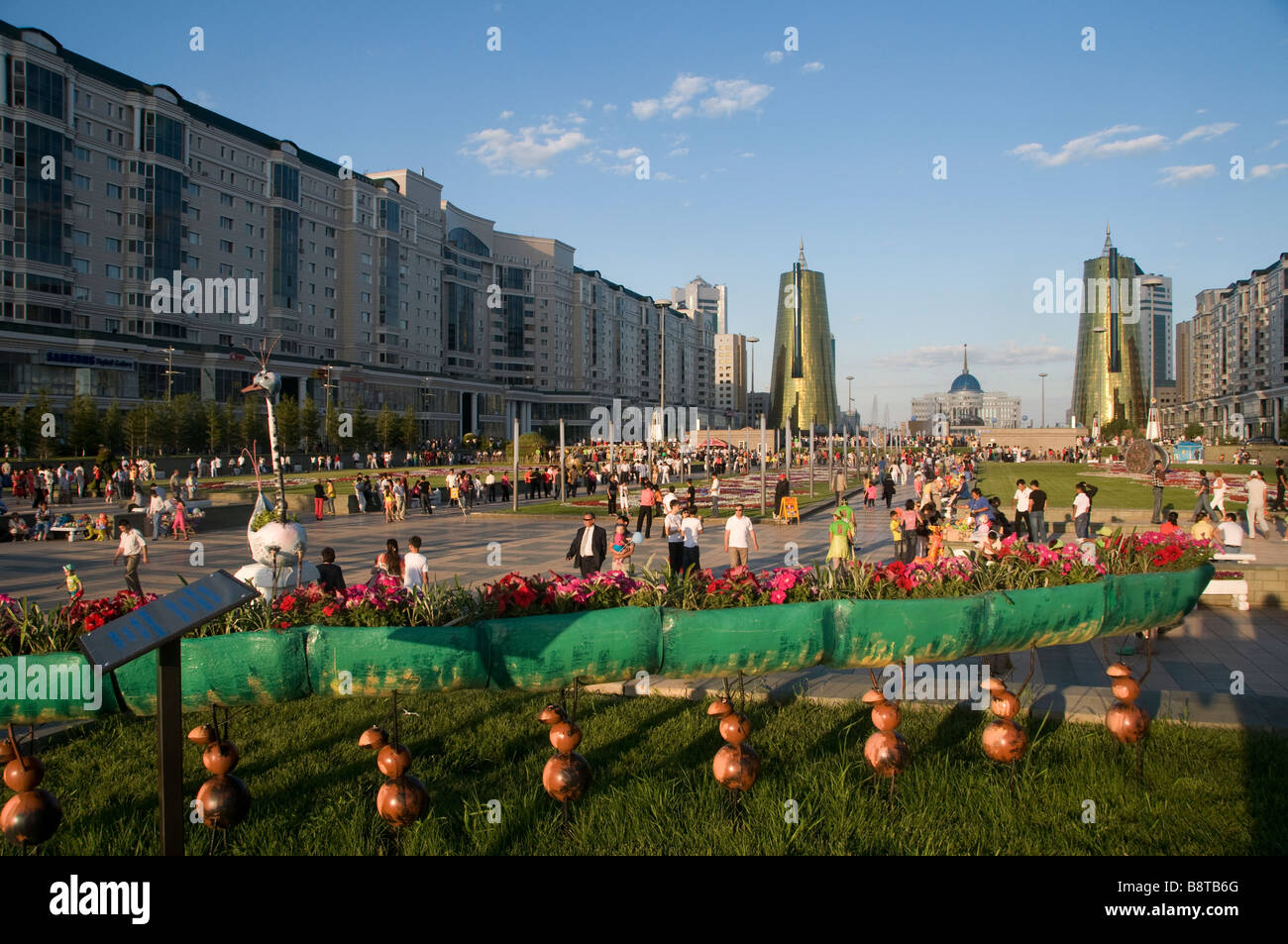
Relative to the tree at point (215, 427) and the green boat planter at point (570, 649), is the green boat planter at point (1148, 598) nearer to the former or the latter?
the green boat planter at point (570, 649)

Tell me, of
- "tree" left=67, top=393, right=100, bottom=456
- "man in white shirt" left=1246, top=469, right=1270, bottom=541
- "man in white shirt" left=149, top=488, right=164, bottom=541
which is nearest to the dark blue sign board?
"man in white shirt" left=149, top=488, right=164, bottom=541

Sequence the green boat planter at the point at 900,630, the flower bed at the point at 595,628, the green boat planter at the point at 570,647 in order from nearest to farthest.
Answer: the flower bed at the point at 595,628
the green boat planter at the point at 570,647
the green boat planter at the point at 900,630

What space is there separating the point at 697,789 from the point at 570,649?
1391mm

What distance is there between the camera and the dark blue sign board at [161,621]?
11.1 ft

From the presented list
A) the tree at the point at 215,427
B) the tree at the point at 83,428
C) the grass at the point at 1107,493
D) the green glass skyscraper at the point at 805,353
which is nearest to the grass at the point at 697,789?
the grass at the point at 1107,493

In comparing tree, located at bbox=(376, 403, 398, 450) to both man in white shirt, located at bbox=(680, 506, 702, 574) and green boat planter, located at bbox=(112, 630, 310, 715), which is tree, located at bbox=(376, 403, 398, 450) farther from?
green boat planter, located at bbox=(112, 630, 310, 715)

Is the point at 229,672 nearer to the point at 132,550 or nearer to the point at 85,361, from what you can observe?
the point at 132,550

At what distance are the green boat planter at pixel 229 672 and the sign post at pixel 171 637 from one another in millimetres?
1536

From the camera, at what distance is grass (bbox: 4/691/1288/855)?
17.1ft

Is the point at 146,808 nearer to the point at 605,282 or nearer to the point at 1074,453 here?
the point at 1074,453

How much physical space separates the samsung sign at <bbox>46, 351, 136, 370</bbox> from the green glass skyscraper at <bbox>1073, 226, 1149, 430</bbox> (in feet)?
523
